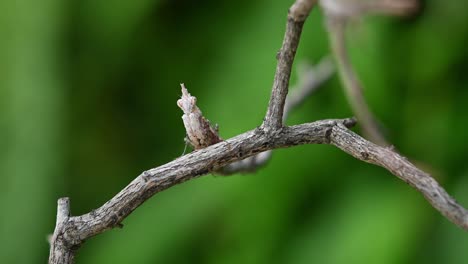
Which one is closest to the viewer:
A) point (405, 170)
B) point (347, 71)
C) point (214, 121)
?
point (405, 170)

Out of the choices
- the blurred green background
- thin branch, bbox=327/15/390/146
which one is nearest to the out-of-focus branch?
thin branch, bbox=327/15/390/146

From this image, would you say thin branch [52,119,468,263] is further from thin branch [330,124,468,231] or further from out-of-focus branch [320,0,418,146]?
out-of-focus branch [320,0,418,146]

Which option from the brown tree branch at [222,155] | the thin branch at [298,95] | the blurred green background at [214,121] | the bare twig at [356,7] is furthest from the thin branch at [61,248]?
the blurred green background at [214,121]

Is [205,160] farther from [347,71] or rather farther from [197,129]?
[347,71]

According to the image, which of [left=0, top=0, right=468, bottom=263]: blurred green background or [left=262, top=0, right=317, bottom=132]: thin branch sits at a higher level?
[left=0, top=0, right=468, bottom=263]: blurred green background

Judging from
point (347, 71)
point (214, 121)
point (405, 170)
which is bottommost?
point (405, 170)

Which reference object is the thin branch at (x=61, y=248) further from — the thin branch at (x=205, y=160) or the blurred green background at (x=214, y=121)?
the blurred green background at (x=214, y=121)

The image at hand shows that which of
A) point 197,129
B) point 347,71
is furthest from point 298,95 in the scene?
point 197,129
